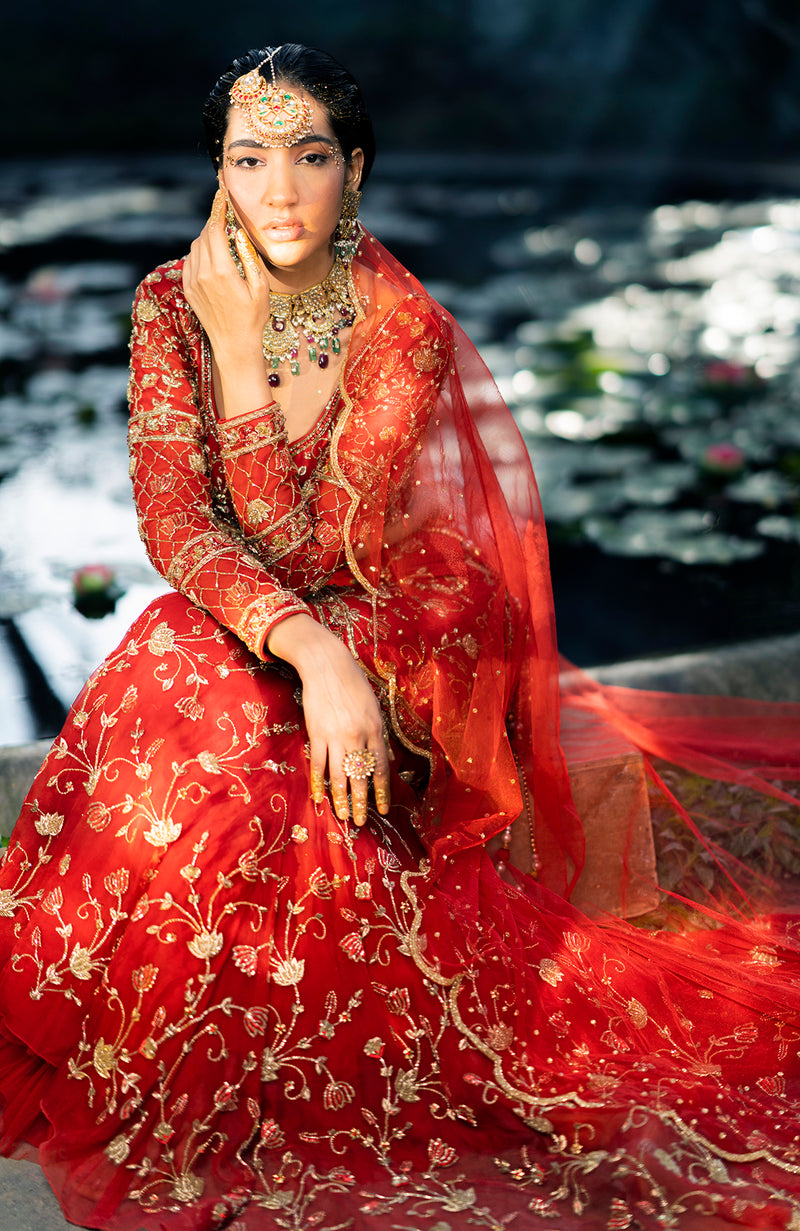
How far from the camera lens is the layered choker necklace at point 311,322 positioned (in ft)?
6.17

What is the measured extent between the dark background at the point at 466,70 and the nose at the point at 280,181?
9.31 metres

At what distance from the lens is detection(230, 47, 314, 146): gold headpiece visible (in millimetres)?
1740

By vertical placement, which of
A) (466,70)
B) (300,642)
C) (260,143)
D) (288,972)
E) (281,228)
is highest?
(466,70)

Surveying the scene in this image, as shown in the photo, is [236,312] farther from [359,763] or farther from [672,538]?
[672,538]

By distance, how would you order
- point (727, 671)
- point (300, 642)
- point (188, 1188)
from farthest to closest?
1. point (727, 671)
2. point (300, 642)
3. point (188, 1188)

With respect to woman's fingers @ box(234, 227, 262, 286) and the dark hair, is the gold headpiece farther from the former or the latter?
woman's fingers @ box(234, 227, 262, 286)

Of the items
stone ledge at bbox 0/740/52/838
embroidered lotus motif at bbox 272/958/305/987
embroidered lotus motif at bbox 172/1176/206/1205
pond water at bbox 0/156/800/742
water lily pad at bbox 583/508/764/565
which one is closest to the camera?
embroidered lotus motif at bbox 172/1176/206/1205

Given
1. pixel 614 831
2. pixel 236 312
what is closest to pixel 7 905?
pixel 236 312

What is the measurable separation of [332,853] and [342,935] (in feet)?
0.33

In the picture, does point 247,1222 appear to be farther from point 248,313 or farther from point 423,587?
point 248,313

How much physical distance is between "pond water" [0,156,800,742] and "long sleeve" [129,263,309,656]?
3.69ft

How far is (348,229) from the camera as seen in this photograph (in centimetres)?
190

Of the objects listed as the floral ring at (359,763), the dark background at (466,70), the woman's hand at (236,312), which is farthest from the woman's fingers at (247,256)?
the dark background at (466,70)

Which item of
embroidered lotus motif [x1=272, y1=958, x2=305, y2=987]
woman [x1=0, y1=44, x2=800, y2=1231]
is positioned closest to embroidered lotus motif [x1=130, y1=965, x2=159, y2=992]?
woman [x1=0, y1=44, x2=800, y2=1231]
